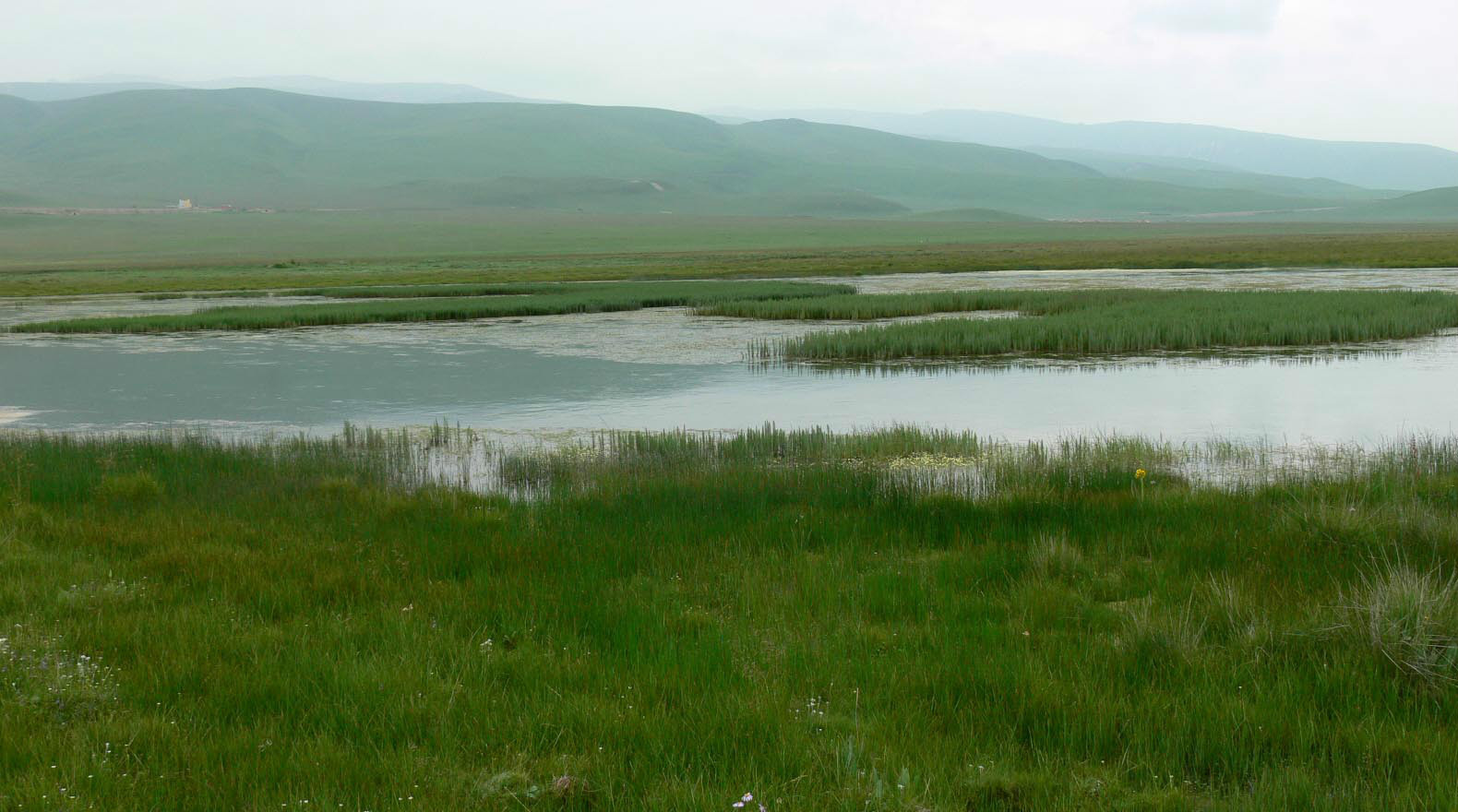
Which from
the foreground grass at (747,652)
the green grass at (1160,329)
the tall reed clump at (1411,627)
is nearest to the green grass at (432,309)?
the green grass at (1160,329)

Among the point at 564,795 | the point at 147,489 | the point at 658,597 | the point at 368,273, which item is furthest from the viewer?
the point at 368,273

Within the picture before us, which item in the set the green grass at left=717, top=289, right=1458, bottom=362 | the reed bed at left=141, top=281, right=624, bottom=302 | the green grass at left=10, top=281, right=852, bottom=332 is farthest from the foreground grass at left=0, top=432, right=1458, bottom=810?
the reed bed at left=141, top=281, right=624, bottom=302

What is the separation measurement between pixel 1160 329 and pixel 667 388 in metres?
11.2

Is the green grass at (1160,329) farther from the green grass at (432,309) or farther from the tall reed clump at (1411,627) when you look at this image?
the tall reed clump at (1411,627)

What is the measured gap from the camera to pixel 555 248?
104 meters

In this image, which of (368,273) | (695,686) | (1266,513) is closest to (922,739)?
(695,686)

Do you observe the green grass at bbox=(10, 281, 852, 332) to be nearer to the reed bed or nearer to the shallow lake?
the reed bed

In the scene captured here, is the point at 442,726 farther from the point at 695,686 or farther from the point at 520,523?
the point at 520,523

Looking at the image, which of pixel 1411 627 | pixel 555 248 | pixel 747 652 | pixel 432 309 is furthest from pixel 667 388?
pixel 555 248

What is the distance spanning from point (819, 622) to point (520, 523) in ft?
11.2

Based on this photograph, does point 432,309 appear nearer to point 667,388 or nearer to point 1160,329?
point 667,388

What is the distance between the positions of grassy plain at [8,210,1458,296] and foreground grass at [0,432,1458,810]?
152ft

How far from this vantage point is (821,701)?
5387 millimetres

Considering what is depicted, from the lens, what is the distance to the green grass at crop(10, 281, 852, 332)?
33688mm
